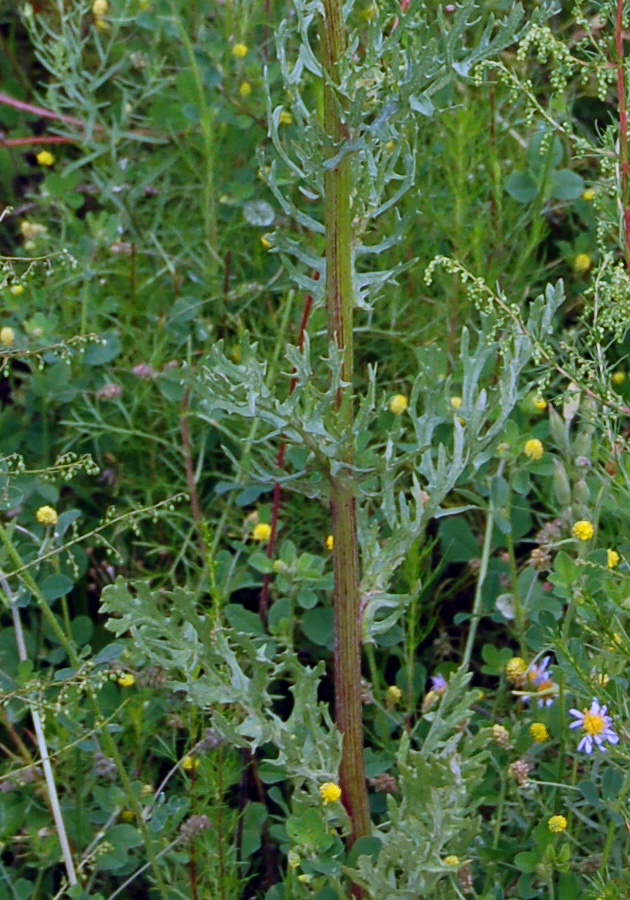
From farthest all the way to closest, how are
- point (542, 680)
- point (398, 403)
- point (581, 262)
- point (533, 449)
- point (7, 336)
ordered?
1. point (581, 262)
2. point (7, 336)
3. point (398, 403)
4. point (533, 449)
5. point (542, 680)

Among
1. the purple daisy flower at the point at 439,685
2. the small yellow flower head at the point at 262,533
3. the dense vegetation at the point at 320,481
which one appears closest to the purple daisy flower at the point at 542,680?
the dense vegetation at the point at 320,481

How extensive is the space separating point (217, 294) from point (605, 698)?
1.07 meters

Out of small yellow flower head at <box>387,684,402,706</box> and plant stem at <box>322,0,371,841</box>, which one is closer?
plant stem at <box>322,0,371,841</box>

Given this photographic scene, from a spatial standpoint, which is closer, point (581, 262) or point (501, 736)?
point (501, 736)

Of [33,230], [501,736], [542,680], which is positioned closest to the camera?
[501,736]

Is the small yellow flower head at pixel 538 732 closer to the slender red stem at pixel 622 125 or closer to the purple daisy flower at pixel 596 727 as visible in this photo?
the purple daisy flower at pixel 596 727

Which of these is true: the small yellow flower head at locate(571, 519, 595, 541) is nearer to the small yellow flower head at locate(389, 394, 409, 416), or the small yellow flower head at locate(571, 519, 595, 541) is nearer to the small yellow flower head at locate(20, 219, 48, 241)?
the small yellow flower head at locate(389, 394, 409, 416)

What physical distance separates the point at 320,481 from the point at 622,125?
547 mm

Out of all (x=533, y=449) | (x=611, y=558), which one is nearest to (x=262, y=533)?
(x=533, y=449)

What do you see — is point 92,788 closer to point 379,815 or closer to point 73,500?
point 379,815

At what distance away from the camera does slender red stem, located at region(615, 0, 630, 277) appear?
1.30 meters

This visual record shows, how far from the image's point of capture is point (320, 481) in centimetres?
129

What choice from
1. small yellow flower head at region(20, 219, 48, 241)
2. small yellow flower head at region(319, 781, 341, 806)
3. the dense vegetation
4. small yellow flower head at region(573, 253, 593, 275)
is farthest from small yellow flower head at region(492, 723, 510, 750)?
small yellow flower head at region(20, 219, 48, 241)

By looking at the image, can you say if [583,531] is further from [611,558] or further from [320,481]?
[320,481]
